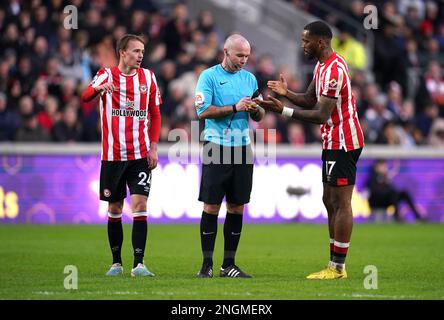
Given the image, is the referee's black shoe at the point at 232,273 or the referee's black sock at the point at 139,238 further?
the referee's black sock at the point at 139,238

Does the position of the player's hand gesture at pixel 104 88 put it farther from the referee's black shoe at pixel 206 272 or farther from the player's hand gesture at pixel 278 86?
the referee's black shoe at pixel 206 272

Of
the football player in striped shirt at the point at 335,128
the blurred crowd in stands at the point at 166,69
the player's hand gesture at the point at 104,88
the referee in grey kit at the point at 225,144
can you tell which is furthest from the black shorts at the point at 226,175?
the blurred crowd in stands at the point at 166,69

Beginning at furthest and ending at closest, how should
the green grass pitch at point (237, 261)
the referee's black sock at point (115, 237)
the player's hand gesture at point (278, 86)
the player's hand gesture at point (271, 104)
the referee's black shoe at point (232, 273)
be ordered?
1. the referee's black sock at point (115, 237)
2. the referee's black shoe at point (232, 273)
3. the player's hand gesture at point (278, 86)
4. the player's hand gesture at point (271, 104)
5. the green grass pitch at point (237, 261)

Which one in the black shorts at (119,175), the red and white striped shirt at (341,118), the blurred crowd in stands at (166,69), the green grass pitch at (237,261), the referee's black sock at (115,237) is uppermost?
the blurred crowd in stands at (166,69)

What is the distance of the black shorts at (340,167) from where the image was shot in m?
10.4

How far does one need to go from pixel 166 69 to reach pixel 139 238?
37.7 ft

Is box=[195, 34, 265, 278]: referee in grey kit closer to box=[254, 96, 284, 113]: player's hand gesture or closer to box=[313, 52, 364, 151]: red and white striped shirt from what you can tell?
box=[254, 96, 284, 113]: player's hand gesture

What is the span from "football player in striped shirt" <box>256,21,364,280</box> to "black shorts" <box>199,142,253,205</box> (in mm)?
621

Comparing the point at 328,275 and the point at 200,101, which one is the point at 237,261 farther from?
the point at 200,101

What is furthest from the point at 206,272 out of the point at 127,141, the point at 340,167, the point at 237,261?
the point at 237,261

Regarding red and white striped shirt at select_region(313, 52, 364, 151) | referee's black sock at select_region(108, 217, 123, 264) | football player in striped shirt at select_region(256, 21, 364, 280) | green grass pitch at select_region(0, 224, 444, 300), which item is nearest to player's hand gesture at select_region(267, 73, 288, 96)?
football player in striped shirt at select_region(256, 21, 364, 280)

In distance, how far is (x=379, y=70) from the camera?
26.0m
